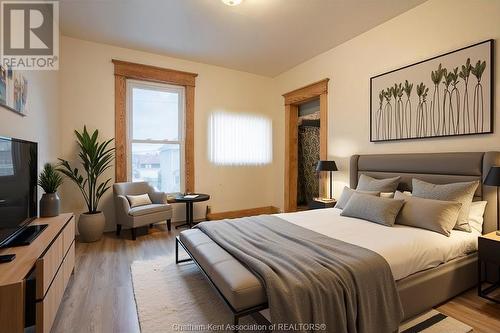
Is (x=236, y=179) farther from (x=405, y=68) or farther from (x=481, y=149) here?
(x=481, y=149)

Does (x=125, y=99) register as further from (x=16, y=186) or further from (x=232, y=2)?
(x=16, y=186)

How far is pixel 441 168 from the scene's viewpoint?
8.61 ft

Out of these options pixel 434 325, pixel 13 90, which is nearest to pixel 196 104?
pixel 13 90

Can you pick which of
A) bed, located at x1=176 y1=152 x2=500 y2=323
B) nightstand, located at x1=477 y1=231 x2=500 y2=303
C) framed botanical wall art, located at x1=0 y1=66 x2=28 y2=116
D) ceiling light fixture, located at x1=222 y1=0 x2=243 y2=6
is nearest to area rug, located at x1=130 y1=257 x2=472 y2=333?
bed, located at x1=176 y1=152 x2=500 y2=323

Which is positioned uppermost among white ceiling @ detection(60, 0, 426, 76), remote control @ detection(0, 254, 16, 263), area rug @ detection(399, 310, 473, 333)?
white ceiling @ detection(60, 0, 426, 76)

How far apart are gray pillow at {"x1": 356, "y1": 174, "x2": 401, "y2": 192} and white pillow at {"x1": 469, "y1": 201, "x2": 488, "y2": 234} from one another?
715mm

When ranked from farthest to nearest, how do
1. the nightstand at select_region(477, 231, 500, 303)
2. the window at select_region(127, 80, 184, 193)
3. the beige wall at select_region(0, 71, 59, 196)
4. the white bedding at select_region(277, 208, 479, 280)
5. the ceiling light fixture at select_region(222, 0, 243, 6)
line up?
the window at select_region(127, 80, 184, 193) → the ceiling light fixture at select_region(222, 0, 243, 6) → the beige wall at select_region(0, 71, 59, 196) → the nightstand at select_region(477, 231, 500, 303) → the white bedding at select_region(277, 208, 479, 280)

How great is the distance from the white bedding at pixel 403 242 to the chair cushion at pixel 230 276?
947 millimetres

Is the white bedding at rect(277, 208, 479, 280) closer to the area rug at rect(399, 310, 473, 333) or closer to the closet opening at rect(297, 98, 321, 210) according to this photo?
the area rug at rect(399, 310, 473, 333)

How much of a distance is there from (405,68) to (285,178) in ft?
9.33

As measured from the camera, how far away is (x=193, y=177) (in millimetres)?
4715

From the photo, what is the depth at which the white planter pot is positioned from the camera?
3457 millimetres

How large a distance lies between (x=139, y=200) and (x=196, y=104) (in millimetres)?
2031

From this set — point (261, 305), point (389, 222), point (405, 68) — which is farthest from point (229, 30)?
point (261, 305)
